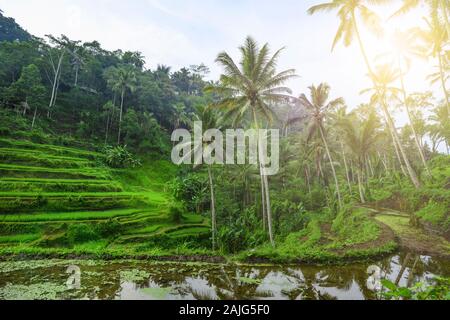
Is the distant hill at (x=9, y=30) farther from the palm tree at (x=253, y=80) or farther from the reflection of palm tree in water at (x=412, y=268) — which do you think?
the reflection of palm tree in water at (x=412, y=268)

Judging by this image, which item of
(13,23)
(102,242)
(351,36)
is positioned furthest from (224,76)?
(13,23)

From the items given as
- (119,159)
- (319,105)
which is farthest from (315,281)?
(119,159)

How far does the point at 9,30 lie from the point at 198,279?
7471 cm

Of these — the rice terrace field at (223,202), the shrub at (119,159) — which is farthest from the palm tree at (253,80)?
the shrub at (119,159)

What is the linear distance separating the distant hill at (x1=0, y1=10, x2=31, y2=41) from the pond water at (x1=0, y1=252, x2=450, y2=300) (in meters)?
68.1

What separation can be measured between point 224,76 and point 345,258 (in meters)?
11.1

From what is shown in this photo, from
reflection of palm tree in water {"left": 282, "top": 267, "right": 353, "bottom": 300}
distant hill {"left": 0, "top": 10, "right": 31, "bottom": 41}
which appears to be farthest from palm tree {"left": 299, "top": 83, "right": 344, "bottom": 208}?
distant hill {"left": 0, "top": 10, "right": 31, "bottom": 41}

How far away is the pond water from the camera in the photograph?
6398 mm

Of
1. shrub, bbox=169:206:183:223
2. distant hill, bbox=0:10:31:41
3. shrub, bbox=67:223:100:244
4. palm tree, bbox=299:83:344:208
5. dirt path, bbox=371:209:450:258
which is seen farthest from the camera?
distant hill, bbox=0:10:31:41

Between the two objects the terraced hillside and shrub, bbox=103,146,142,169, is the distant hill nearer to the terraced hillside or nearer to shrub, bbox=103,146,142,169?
shrub, bbox=103,146,142,169

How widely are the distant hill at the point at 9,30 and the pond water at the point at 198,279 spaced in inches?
2681

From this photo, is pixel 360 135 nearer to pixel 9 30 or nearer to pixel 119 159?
pixel 119 159

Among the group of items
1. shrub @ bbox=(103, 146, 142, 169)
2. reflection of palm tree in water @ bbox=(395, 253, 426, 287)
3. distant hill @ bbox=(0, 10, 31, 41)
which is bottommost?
reflection of palm tree in water @ bbox=(395, 253, 426, 287)

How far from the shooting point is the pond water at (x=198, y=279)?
6398 mm
